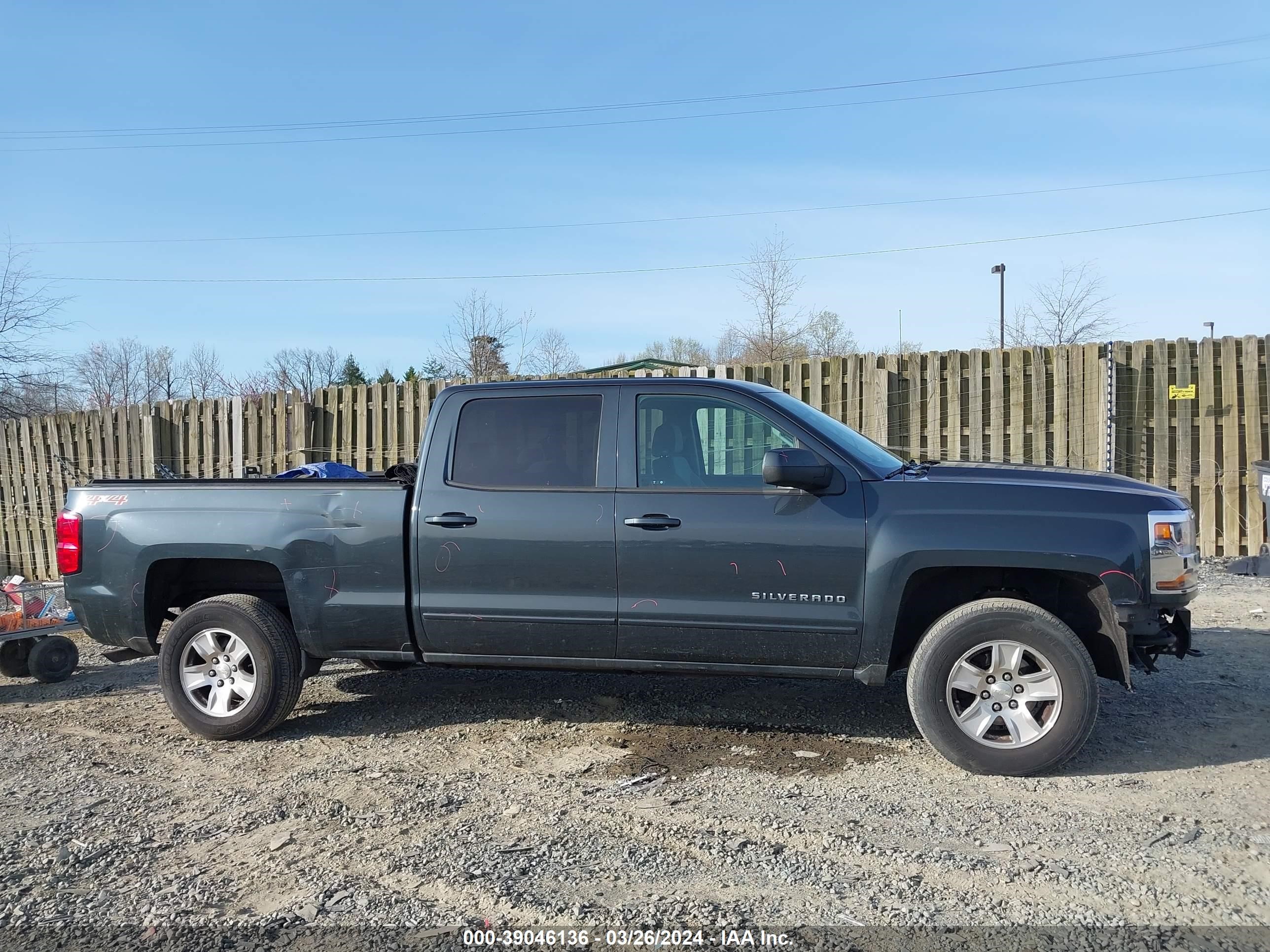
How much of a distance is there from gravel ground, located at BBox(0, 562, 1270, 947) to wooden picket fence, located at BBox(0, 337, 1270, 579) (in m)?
4.62

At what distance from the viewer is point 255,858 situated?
12.5ft

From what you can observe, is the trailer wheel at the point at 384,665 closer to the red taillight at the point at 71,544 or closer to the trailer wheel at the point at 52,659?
the red taillight at the point at 71,544

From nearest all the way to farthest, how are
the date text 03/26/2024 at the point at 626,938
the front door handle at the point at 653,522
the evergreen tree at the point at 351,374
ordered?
1. the date text 03/26/2024 at the point at 626,938
2. the front door handle at the point at 653,522
3. the evergreen tree at the point at 351,374

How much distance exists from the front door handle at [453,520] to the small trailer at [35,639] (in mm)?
3292

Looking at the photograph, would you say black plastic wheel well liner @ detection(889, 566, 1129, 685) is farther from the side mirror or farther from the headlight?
the side mirror

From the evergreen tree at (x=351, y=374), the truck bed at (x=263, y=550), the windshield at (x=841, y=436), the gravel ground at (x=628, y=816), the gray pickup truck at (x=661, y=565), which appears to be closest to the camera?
the gravel ground at (x=628, y=816)

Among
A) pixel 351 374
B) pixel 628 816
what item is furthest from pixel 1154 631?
pixel 351 374

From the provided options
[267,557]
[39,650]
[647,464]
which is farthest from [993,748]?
[39,650]

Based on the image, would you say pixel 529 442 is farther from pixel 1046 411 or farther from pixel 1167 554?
pixel 1046 411

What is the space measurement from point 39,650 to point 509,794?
14.0ft

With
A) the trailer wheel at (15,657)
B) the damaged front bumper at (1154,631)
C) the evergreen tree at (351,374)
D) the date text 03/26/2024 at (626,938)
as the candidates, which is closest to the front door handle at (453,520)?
the date text 03/26/2024 at (626,938)

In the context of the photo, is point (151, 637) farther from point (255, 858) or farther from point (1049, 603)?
point (1049, 603)

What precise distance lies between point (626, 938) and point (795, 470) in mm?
2279

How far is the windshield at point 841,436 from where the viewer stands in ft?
16.3
